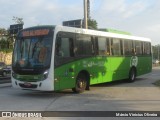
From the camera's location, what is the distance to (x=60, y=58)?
53.3 feet

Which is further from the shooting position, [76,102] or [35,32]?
[35,32]

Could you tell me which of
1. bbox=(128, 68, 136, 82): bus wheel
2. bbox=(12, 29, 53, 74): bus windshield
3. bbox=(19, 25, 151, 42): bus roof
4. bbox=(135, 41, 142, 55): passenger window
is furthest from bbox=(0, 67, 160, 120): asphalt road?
bbox=(135, 41, 142, 55): passenger window

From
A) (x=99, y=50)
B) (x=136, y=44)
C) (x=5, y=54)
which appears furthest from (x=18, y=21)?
(x=99, y=50)

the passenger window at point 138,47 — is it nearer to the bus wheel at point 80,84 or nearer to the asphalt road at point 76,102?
the bus wheel at point 80,84

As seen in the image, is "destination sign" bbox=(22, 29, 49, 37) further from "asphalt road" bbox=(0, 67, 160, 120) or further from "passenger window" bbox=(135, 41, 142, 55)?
"passenger window" bbox=(135, 41, 142, 55)

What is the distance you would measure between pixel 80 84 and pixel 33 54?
9.51 ft

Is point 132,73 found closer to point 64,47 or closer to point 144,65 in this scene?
point 144,65

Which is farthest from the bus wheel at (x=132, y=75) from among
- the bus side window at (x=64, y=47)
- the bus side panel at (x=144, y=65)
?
the bus side window at (x=64, y=47)

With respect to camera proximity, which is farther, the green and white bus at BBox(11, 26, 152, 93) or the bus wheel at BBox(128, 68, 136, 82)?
the bus wheel at BBox(128, 68, 136, 82)

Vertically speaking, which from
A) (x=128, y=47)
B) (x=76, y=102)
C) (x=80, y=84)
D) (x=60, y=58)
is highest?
(x=128, y=47)

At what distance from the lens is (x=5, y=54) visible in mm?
60656

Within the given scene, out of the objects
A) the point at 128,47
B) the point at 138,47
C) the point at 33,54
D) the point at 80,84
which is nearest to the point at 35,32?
the point at 33,54

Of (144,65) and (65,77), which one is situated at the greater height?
(144,65)

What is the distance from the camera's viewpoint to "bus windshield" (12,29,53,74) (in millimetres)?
15867
